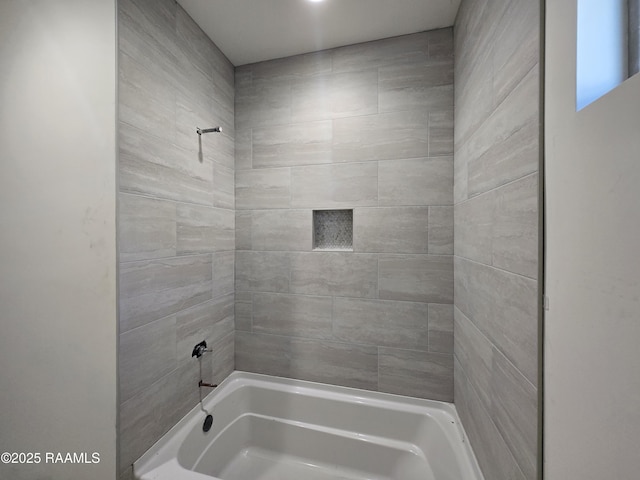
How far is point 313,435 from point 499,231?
58.5 inches

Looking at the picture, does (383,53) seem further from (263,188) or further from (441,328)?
(441,328)

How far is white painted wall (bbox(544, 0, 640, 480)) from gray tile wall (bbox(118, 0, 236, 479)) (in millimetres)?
1347

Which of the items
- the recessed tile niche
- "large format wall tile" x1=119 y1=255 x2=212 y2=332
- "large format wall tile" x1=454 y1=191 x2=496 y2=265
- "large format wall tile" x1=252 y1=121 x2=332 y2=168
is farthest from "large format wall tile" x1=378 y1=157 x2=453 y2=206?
"large format wall tile" x1=119 y1=255 x2=212 y2=332

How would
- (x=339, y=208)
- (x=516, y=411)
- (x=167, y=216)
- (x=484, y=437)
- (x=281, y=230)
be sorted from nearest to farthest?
Answer: 1. (x=516, y=411)
2. (x=484, y=437)
3. (x=167, y=216)
4. (x=339, y=208)
5. (x=281, y=230)

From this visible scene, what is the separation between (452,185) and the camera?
1.46m

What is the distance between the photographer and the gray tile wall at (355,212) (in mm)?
A: 1488

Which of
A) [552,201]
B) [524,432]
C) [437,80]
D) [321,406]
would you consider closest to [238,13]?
[437,80]

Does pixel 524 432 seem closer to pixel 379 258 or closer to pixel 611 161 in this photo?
pixel 611 161

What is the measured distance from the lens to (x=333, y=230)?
169cm

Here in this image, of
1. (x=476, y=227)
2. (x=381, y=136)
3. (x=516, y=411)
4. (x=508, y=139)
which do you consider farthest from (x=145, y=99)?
(x=516, y=411)

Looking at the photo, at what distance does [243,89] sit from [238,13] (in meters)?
0.45

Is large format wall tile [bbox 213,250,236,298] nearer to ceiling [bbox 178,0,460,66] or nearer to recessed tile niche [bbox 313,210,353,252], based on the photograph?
recessed tile niche [bbox 313,210,353,252]

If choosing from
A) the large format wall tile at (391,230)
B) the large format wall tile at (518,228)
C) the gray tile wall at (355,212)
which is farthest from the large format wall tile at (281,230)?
the large format wall tile at (518,228)

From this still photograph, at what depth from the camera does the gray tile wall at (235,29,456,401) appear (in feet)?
4.88
